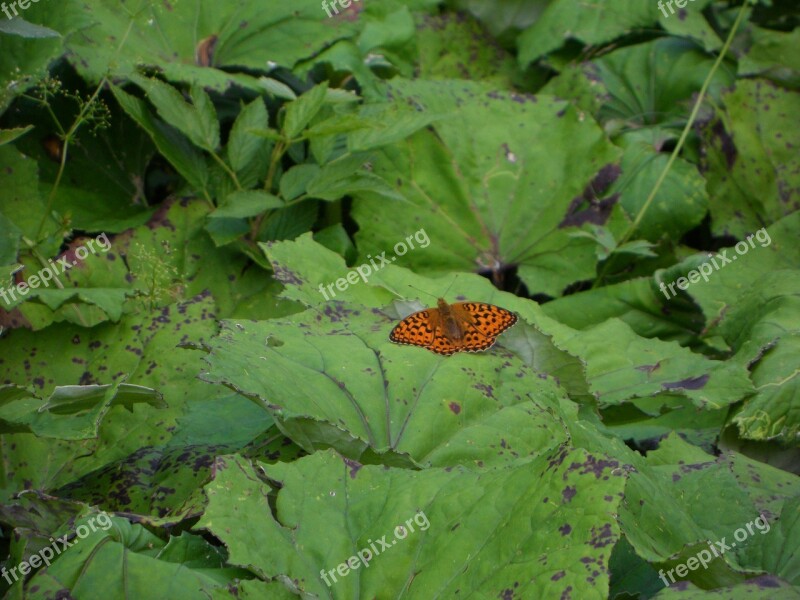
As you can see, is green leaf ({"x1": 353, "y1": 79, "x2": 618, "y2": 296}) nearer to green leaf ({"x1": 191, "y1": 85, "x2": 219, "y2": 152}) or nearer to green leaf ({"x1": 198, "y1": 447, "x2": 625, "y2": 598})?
green leaf ({"x1": 191, "y1": 85, "x2": 219, "y2": 152})

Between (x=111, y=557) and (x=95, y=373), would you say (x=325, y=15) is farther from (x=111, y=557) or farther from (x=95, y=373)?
(x=111, y=557)

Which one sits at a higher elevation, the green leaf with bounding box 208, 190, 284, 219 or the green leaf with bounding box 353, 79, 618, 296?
the green leaf with bounding box 208, 190, 284, 219

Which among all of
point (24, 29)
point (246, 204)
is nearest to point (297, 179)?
point (246, 204)

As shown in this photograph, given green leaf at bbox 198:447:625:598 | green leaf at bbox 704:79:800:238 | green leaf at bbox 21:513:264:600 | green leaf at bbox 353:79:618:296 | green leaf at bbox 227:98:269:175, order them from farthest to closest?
green leaf at bbox 704:79:800:238 → green leaf at bbox 353:79:618:296 → green leaf at bbox 227:98:269:175 → green leaf at bbox 21:513:264:600 → green leaf at bbox 198:447:625:598

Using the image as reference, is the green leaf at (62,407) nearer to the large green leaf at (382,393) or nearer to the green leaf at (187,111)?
the large green leaf at (382,393)

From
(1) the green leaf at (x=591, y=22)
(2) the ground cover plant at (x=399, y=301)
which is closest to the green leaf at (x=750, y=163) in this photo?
(2) the ground cover plant at (x=399, y=301)

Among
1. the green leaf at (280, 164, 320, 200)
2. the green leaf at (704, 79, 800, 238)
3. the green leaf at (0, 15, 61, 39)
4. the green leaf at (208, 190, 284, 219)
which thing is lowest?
the green leaf at (704, 79, 800, 238)

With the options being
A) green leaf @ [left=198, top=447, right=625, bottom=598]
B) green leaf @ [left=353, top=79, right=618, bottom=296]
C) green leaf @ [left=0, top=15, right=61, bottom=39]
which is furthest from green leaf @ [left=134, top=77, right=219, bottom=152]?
green leaf @ [left=198, top=447, right=625, bottom=598]
